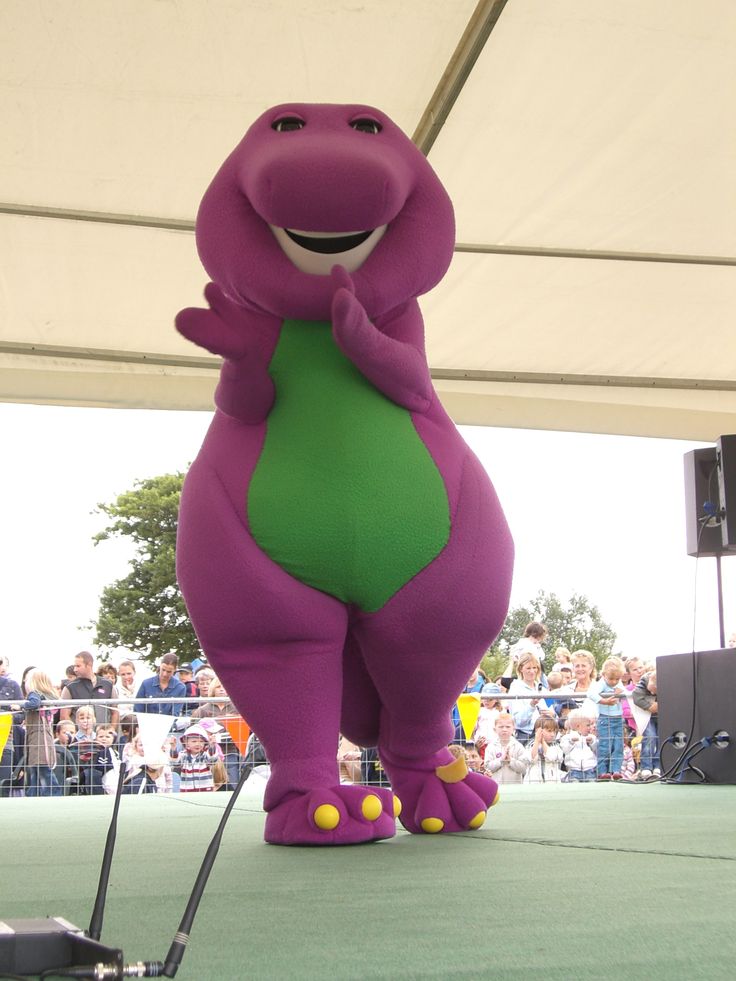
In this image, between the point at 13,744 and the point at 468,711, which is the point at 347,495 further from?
the point at 13,744

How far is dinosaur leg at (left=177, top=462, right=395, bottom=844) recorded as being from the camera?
5.94 feet

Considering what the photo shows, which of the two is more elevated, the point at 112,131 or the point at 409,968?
the point at 112,131

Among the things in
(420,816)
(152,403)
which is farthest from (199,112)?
(420,816)

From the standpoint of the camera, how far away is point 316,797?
5.67ft

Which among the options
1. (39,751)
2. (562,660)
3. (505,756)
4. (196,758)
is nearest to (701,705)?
(505,756)

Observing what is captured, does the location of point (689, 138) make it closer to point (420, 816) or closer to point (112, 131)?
point (112, 131)

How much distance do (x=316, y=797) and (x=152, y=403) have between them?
10.6 feet

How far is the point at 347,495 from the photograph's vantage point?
71.1 inches

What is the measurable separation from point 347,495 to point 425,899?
2.75 feet

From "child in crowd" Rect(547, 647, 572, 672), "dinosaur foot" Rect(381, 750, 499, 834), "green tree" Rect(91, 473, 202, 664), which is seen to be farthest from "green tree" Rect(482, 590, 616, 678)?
"dinosaur foot" Rect(381, 750, 499, 834)

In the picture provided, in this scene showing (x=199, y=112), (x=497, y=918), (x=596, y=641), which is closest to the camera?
(x=497, y=918)

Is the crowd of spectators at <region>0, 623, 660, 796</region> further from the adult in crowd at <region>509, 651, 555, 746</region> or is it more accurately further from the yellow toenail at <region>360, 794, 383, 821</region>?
the yellow toenail at <region>360, 794, 383, 821</region>

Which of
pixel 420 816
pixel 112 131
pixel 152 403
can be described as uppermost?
pixel 112 131

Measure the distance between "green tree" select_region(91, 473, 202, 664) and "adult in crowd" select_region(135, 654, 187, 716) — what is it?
56.0 feet
